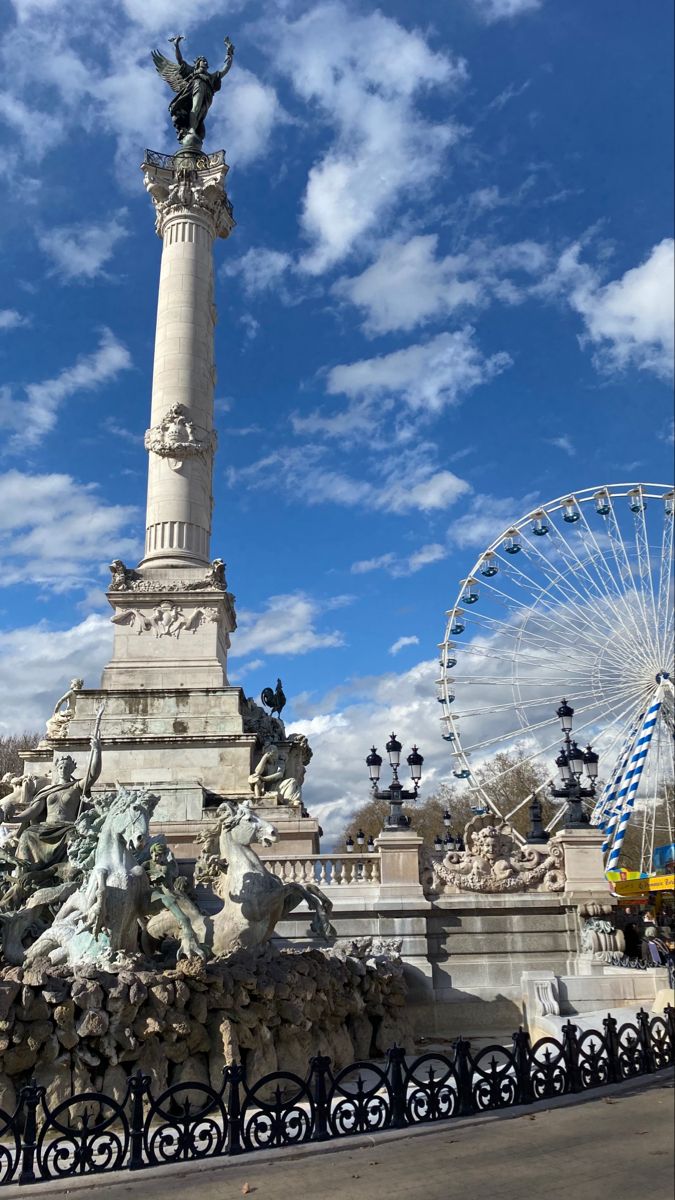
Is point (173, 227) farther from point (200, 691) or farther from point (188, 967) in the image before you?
point (188, 967)

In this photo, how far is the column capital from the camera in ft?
82.9

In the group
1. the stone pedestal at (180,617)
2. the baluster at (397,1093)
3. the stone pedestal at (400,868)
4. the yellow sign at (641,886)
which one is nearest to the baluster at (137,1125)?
the baluster at (397,1093)

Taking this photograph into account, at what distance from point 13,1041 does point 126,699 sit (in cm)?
1181

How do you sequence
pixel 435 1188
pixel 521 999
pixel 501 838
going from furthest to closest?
pixel 501 838 < pixel 521 999 < pixel 435 1188

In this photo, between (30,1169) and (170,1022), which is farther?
(170,1022)

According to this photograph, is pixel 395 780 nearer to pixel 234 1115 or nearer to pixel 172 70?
pixel 234 1115

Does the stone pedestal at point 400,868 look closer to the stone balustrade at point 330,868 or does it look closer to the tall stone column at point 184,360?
the stone balustrade at point 330,868

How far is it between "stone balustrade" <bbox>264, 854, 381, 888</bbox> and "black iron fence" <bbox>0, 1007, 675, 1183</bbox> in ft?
23.4

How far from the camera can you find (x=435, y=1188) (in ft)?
18.1

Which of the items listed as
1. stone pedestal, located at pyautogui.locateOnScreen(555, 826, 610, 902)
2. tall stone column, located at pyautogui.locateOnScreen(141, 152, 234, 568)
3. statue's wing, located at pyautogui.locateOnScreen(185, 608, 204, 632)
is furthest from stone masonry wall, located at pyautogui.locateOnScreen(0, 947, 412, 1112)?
tall stone column, located at pyautogui.locateOnScreen(141, 152, 234, 568)

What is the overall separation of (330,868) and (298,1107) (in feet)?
28.5

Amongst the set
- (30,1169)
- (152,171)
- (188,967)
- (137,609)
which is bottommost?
(30,1169)

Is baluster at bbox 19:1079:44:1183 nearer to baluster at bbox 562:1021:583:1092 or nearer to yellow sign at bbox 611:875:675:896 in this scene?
baluster at bbox 562:1021:583:1092

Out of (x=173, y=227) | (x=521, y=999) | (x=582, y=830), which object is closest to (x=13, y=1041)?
(x=521, y=999)
